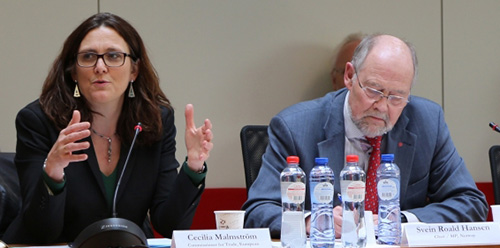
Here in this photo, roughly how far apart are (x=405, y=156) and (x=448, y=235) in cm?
67

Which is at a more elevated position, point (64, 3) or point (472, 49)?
point (64, 3)

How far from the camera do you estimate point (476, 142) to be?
4.95 m

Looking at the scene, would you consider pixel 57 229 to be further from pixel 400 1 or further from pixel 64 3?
pixel 400 1

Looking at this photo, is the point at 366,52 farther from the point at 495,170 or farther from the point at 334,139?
the point at 495,170

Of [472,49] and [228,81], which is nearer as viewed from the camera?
[228,81]

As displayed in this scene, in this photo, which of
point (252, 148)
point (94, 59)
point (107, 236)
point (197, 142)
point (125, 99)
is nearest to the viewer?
point (107, 236)

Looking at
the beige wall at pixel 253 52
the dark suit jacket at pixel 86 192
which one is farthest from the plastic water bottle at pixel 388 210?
the beige wall at pixel 253 52

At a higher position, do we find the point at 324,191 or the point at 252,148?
the point at 324,191

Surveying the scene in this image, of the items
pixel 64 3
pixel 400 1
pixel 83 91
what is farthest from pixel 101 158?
pixel 400 1

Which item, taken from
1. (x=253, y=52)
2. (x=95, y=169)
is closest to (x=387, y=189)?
(x=95, y=169)

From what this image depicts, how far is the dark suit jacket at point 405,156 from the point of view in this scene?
2557 millimetres

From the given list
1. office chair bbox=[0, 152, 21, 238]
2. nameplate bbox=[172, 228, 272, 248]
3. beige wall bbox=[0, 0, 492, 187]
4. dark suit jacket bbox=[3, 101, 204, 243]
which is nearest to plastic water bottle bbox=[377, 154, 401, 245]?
nameplate bbox=[172, 228, 272, 248]

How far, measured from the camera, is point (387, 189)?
2184 mm

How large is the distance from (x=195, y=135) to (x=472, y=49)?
9.94 feet
